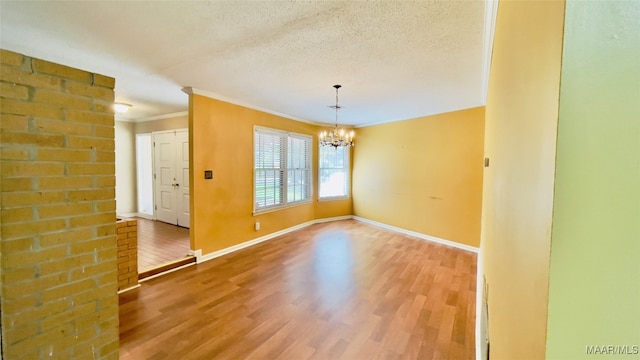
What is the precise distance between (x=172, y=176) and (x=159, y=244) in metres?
1.83

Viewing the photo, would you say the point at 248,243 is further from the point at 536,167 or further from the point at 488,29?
the point at 536,167

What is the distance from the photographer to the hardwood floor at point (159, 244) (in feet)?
11.4

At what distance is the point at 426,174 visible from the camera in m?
4.86

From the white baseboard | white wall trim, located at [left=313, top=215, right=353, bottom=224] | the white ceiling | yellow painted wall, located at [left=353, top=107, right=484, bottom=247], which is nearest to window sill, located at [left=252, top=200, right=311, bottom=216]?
white wall trim, located at [left=313, top=215, right=353, bottom=224]

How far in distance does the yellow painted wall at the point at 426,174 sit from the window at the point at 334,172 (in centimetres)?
31

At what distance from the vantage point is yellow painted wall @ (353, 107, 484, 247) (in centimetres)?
420

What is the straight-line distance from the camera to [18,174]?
3.76 ft

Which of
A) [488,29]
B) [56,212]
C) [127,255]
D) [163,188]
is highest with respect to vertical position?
[488,29]

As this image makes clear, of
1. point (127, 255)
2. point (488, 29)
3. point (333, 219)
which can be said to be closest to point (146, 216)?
point (127, 255)

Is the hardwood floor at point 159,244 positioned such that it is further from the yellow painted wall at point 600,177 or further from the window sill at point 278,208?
the yellow painted wall at point 600,177

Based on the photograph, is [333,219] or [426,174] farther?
[333,219]

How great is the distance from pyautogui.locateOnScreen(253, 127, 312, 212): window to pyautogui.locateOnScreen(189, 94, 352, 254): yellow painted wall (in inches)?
7.1

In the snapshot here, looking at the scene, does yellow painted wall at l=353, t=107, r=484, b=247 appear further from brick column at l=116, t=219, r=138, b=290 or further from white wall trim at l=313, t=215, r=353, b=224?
brick column at l=116, t=219, r=138, b=290

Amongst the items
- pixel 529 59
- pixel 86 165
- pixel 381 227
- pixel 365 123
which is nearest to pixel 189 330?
pixel 86 165
